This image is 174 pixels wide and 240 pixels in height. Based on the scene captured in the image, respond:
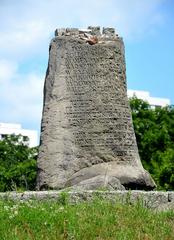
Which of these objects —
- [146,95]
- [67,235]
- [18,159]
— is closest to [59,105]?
[67,235]

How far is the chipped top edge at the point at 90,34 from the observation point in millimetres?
12125

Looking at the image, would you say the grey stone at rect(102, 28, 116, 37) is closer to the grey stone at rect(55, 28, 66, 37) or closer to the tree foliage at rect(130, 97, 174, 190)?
the grey stone at rect(55, 28, 66, 37)

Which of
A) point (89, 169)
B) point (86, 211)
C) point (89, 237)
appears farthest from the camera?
point (89, 169)

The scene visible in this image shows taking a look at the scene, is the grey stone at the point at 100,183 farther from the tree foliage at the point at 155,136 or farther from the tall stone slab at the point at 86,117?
the tree foliage at the point at 155,136

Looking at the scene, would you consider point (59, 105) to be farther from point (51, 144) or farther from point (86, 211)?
point (86, 211)

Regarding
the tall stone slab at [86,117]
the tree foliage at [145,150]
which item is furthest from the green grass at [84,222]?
the tree foliage at [145,150]

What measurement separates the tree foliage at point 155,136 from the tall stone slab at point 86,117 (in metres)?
16.2

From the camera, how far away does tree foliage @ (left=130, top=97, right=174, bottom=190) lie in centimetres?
3106

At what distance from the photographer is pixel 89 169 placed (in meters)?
11.4

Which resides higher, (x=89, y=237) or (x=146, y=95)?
(x=146, y=95)

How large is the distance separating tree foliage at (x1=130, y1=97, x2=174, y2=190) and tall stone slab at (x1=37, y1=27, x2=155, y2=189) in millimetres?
16231

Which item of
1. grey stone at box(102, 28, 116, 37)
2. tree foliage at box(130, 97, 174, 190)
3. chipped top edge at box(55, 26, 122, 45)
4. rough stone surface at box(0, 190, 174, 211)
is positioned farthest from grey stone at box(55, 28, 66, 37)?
tree foliage at box(130, 97, 174, 190)

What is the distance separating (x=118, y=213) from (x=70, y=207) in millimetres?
602

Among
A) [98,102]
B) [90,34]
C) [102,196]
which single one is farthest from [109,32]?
[102,196]
